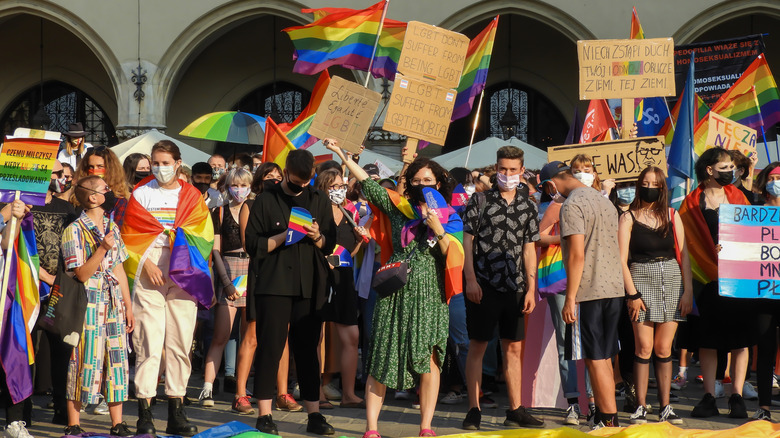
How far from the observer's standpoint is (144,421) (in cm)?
670

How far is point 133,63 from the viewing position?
18469 millimetres

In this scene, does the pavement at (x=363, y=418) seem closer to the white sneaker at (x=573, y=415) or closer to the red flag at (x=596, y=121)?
the white sneaker at (x=573, y=415)

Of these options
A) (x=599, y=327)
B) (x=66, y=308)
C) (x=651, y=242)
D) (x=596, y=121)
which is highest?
(x=596, y=121)

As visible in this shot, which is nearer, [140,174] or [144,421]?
[144,421]

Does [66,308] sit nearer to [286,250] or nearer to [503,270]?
[286,250]

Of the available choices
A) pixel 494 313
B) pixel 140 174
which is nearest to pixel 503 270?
pixel 494 313

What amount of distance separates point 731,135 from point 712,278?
107 inches

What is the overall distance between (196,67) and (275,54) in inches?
64.2

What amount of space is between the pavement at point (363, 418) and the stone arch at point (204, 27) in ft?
35.5

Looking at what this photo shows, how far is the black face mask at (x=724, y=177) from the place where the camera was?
25.4 feet

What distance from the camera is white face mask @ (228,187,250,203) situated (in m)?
8.19

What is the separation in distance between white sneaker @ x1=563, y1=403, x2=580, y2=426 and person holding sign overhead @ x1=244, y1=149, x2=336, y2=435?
181cm

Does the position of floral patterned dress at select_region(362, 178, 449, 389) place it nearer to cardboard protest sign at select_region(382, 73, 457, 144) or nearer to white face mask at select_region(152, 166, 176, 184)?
white face mask at select_region(152, 166, 176, 184)

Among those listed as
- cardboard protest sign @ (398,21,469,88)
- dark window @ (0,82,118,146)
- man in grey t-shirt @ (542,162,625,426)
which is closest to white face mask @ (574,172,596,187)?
man in grey t-shirt @ (542,162,625,426)
